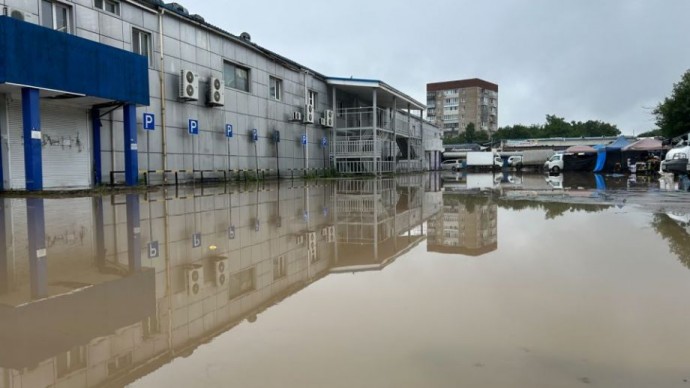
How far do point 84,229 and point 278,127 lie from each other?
18.5m

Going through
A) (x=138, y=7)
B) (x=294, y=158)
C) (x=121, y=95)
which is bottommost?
(x=294, y=158)

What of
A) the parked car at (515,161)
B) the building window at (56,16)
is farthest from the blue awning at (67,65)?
the parked car at (515,161)

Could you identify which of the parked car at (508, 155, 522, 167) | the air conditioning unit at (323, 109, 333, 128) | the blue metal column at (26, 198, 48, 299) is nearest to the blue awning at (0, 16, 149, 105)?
the blue metal column at (26, 198, 48, 299)

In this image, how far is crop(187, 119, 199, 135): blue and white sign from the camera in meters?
A: 18.7

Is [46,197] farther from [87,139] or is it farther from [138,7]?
[138,7]

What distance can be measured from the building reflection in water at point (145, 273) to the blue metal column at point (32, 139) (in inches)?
141

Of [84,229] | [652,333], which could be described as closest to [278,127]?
[84,229]

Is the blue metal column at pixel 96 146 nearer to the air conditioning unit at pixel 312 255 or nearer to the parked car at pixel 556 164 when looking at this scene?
the air conditioning unit at pixel 312 255

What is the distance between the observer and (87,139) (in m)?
15.0

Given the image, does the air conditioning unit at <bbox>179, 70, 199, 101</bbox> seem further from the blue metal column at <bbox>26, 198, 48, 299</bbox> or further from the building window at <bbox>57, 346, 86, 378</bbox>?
the building window at <bbox>57, 346, 86, 378</bbox>

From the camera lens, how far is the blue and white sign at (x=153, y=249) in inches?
199

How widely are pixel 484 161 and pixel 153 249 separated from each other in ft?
153

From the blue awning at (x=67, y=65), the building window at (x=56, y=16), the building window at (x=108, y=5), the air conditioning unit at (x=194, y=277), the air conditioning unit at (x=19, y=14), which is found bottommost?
the air conditioning unit at (x=194, y=277)

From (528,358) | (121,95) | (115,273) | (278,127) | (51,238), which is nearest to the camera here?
(528,358)
